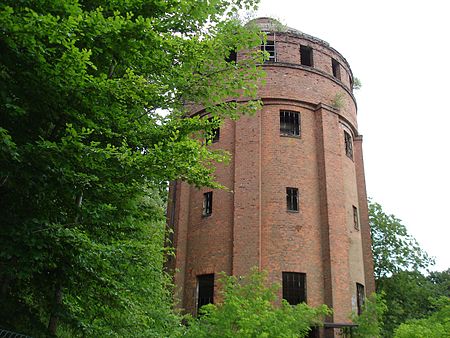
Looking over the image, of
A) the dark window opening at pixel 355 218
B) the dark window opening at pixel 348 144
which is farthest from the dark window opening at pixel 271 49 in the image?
the dark window opening at pixel 355 218

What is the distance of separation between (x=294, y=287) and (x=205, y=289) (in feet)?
11.0

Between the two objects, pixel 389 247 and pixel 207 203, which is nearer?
pixel 207 203

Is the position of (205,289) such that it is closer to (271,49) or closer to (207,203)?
(207,203)

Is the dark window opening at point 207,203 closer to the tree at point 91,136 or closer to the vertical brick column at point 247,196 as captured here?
the vertical brick column at point 247,196

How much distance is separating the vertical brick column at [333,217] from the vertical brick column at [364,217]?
2.73 meters

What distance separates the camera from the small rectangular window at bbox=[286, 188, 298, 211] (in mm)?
17234

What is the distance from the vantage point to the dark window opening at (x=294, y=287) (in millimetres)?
15898

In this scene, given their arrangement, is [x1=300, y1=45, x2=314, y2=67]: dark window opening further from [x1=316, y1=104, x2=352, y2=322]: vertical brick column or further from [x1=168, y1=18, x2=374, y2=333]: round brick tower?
[x1=316, y1=104, x2=352, y2=322]: vertical brick column

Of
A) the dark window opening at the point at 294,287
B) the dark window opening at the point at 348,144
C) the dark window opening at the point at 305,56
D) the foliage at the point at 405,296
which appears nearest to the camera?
the dark window opening at the point at 294,287

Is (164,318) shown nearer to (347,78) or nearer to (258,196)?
(258,196)

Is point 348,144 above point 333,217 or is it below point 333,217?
above

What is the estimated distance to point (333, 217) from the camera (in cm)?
1716

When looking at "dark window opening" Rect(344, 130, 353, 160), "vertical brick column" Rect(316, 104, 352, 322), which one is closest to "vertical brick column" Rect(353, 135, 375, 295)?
"dark window opening" Rect(344, 130, 353, 160)

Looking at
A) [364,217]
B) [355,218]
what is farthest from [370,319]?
[364,217]
